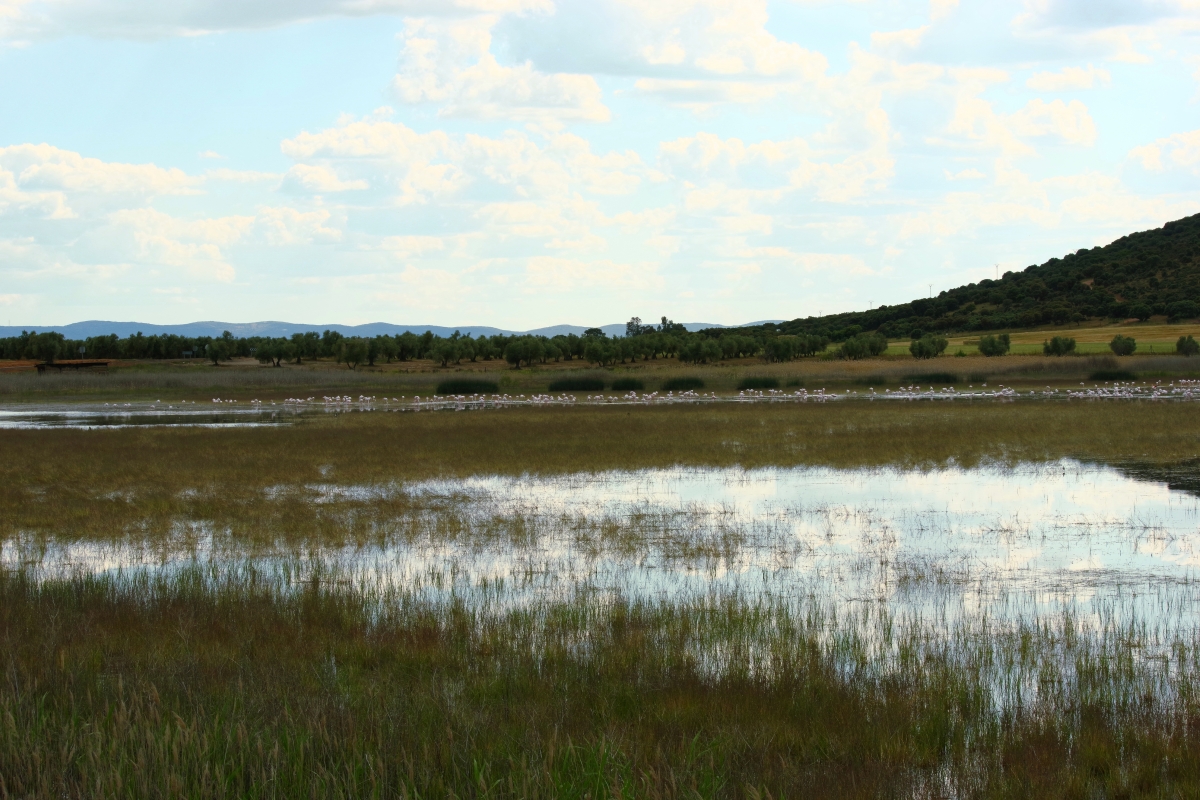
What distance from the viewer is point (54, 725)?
6457 mm

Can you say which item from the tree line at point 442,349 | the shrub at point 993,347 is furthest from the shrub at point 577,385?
the shrub at point 993,347

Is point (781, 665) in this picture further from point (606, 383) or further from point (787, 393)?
point (606, 383)

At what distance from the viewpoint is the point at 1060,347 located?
88188 mm

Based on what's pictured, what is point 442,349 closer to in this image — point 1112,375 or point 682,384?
point 682,384

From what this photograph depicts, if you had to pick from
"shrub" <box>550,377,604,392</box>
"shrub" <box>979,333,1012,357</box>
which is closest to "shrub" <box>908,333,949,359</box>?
"shrub" <box>979,333,1012,357</box>

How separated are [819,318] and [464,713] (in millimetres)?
181900

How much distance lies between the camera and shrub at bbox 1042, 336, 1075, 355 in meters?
87.8

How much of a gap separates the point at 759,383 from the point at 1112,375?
2310 centimetres

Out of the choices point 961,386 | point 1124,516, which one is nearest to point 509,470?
point 1124,516

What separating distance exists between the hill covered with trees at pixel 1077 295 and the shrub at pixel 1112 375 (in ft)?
146

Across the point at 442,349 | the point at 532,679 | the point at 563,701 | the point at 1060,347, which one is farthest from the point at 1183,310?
the point at 563,701

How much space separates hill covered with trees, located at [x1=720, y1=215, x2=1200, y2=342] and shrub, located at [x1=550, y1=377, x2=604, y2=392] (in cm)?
6957

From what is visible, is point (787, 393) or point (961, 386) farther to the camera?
point (961, 386)

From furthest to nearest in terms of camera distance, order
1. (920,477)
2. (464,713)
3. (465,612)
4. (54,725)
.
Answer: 1. (920,477)
2. (465,612)
3. (464,713)
4. (54,725)
